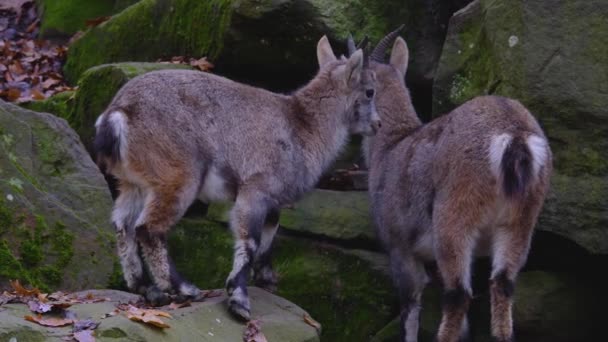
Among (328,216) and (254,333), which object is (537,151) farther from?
(328,216)

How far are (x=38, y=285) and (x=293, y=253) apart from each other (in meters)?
2.39

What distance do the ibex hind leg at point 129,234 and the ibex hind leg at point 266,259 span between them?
1.09 meters

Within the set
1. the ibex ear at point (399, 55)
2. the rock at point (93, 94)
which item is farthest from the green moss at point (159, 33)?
the ibex ear at point (399, 55)

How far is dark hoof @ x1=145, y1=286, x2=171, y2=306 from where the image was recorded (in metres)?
6.95

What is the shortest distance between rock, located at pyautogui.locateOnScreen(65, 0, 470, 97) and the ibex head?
1259 mm

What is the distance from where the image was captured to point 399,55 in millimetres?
9422

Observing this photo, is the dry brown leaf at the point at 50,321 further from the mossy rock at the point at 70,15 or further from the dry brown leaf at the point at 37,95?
the mossy rock at the point at 70,15

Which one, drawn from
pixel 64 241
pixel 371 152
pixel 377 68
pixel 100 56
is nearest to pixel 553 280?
pixel 371 152

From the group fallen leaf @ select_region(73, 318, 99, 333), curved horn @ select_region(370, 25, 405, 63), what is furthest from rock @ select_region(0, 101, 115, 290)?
curved horn @ select_region(370, 25, 405, 63)

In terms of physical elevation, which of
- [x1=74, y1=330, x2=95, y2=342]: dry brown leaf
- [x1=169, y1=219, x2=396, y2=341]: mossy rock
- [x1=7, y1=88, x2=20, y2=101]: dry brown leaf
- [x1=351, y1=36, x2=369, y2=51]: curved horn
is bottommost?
[x1=169, y1=219, x2=396, y2=341]: mossy rock

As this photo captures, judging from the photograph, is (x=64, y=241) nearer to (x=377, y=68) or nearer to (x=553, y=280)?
(x=377, y=68)

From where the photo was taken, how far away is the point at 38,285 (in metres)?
7.60

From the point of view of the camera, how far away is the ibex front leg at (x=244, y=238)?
7.05 meters

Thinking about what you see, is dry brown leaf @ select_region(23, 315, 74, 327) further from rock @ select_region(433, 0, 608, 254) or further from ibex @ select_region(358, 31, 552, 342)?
rock @ select_region(433, 0, 608, 254)
